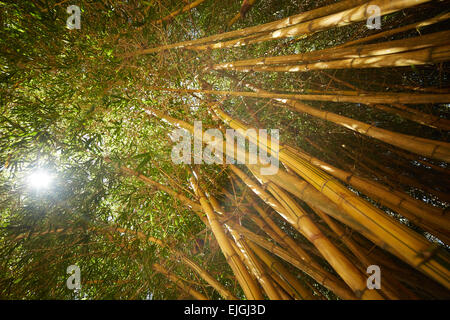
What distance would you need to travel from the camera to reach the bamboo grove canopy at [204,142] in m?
1.08


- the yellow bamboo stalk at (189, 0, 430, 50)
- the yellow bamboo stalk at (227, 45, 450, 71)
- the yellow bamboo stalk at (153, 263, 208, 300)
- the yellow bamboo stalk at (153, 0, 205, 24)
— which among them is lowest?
the yellow bamboo stalk at (153, 263, 208, 300)

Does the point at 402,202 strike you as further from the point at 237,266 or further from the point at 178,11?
the point at 178,11

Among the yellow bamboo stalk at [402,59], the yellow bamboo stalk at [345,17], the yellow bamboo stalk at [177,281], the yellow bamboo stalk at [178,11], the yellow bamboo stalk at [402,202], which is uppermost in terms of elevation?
the yellow bamboo stalk at [178,11]

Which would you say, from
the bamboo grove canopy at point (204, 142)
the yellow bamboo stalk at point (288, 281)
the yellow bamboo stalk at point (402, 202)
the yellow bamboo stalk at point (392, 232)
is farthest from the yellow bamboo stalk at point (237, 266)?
the yellow bamboo stalk at point (402, 202)

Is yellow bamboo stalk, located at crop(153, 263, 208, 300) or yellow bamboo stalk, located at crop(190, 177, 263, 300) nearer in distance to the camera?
yellow bamboo stalk, located at crop(190, 177, 263, 300)

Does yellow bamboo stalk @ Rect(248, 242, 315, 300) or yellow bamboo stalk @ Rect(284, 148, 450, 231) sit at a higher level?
yellow bamboo stalk @ Rect(284, 148, 450, 231)

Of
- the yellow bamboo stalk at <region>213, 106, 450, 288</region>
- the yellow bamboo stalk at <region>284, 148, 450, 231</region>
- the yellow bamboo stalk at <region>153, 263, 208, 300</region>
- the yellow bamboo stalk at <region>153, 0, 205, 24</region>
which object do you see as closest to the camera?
the yellow bamboo stalk at <region>213, 106, 450, 288</region>

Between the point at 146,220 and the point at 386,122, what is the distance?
356cm

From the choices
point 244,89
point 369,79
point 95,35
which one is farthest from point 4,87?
point 369,79

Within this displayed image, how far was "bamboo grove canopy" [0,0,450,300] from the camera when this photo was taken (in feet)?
3.55

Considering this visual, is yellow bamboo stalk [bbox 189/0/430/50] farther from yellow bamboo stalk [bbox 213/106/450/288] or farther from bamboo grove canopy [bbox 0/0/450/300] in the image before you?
yellow bamboo stalk [bbox 213/106/450/288]

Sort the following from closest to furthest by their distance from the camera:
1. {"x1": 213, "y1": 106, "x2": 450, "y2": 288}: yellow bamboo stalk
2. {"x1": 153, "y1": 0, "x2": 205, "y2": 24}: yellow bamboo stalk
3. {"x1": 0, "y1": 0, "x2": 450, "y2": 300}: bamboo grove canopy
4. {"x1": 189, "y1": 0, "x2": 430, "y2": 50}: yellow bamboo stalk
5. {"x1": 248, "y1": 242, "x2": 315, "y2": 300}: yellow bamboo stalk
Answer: {"x1": 213, "y1": 106, "x2": 450, "y2": 288}: yellow bamboo stalk < {"x1": 189, "y1": 0, "x2": 430, "y2": 50}: yellow bamboo stalk < {"x1": 0, "y1": 0, "x2": 450, "y2": 300}: bamboo grove canopy < {"x1": 248, "y1": 242, "x2": 315, "y2": 300}: yellow bamboo stalk < {"x1": 153, "y1": 0, "x2": 205, "y2": 24}: yellow bamboo stalk

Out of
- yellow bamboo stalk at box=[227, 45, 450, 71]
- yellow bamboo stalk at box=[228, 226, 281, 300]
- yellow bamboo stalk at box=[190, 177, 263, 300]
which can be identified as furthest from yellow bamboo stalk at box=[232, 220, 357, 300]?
yellow bamboo stalk at box=[227, 45, 450, 71]

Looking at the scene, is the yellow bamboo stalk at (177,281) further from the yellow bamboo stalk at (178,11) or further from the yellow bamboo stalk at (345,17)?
the yellow bamboo stalk at (178,11)
